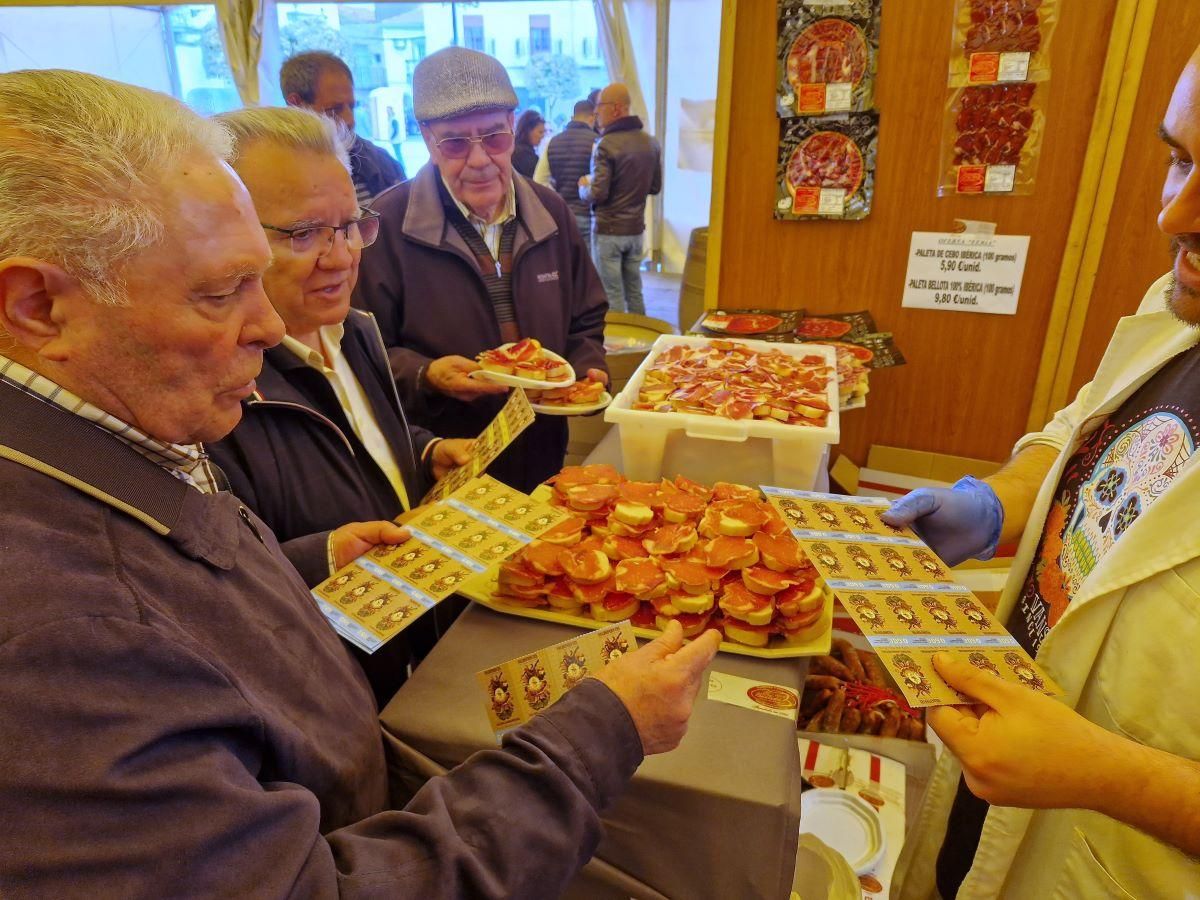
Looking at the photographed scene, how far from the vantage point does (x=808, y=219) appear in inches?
112

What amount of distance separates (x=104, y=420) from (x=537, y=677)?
63cm

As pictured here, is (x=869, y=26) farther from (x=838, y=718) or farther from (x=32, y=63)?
(x=32, y=63)

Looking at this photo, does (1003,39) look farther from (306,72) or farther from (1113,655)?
(306,72)

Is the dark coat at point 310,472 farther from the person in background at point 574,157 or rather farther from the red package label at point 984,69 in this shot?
the person in background at point 574,157

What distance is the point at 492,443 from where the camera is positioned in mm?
1605

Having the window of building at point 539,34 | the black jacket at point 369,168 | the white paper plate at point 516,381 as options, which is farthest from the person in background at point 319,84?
the window of building at point 539,34

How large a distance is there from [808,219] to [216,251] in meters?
2.50

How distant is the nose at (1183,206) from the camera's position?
0.95 meters

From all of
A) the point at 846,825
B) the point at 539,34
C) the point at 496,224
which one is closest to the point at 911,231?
the point at 496,224

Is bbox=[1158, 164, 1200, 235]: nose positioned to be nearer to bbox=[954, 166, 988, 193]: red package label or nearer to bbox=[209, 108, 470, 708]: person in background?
bbox=[209, 108, 470, 708]: person in background

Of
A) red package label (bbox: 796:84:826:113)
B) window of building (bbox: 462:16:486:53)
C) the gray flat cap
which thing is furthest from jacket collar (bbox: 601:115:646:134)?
the gray flat cap

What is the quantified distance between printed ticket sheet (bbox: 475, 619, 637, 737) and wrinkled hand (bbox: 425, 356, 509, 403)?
1.22 metres

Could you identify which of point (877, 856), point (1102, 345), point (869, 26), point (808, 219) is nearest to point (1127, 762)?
point (877, 856)

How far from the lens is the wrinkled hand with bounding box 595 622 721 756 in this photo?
0.95m
